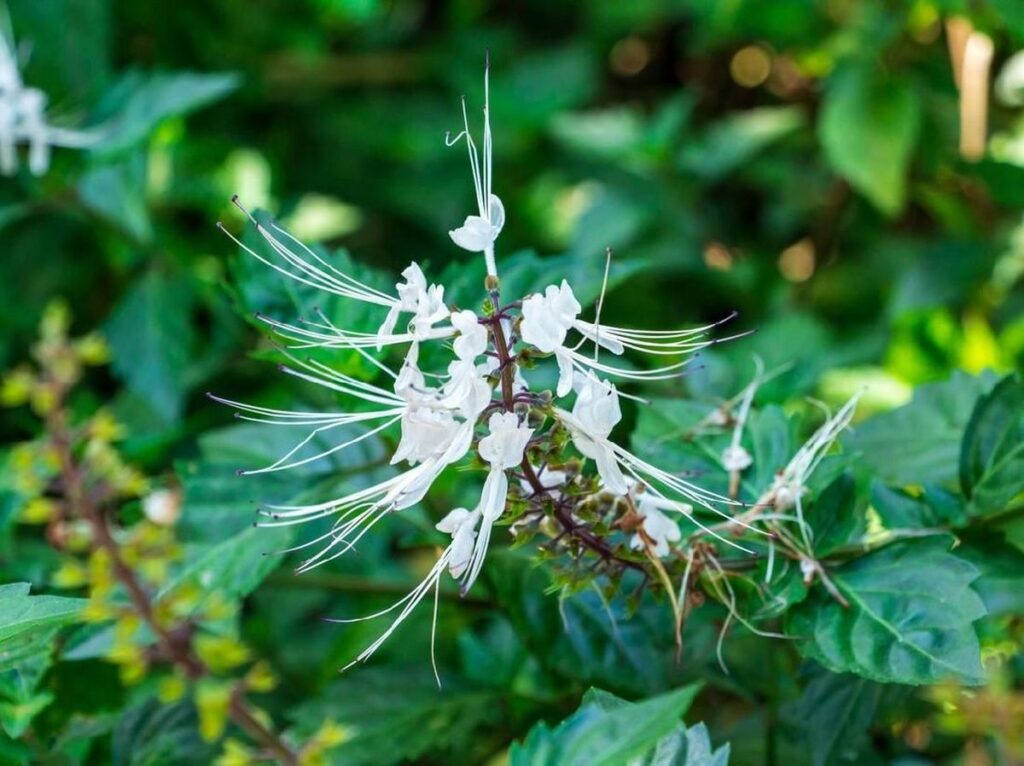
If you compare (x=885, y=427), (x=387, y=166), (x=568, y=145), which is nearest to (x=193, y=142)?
(x=387, y=166)

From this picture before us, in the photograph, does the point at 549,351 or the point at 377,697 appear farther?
the point at 377,697

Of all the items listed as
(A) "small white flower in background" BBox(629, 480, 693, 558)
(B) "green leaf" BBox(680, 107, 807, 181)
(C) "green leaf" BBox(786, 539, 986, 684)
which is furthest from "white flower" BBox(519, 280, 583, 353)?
(B) "green leaf" BBox(680, 107, 807, 181)

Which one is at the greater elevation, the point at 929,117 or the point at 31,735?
the point at 929,117

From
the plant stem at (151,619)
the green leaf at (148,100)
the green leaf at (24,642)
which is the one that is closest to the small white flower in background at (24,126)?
the green leaf at (148,100)

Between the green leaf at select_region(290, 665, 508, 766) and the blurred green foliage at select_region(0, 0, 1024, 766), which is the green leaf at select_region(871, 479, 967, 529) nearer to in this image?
the blurred green foliage at select_region(0, 0, 1024, 766)

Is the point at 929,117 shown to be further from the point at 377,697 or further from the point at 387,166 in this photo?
the point at 377,697

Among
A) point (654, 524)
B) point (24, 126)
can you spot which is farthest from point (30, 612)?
point (24, 126)
